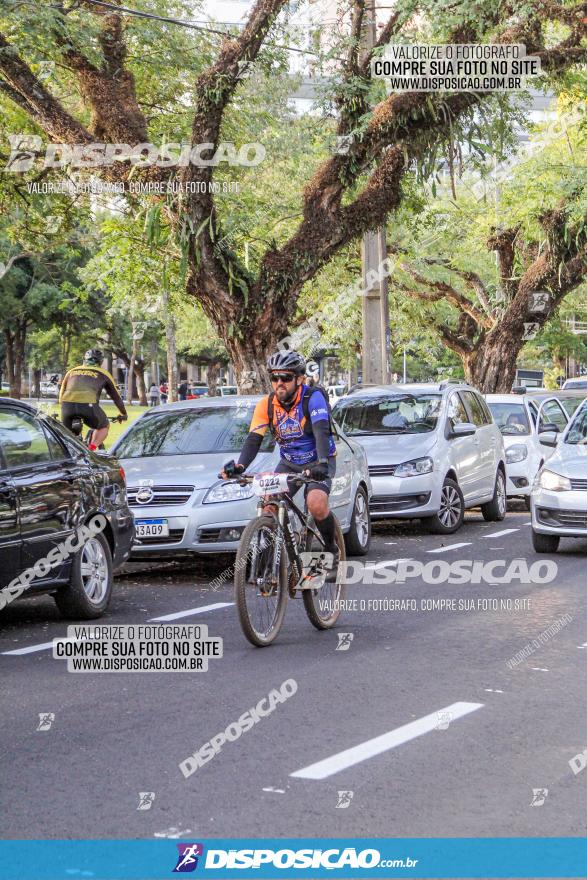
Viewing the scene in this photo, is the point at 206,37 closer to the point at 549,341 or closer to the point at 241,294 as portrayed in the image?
the point at 241,294

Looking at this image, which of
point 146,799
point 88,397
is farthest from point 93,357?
point 146,799

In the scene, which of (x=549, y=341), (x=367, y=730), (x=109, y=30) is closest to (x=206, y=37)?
(x=109, y=30)

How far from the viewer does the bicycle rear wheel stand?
8.87m

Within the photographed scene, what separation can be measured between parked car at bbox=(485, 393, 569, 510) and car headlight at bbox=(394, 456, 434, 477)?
407cm

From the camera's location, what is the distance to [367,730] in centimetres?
620

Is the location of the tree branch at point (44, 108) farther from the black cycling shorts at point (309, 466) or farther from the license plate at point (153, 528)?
the black cycling shorts at point (309, 466)

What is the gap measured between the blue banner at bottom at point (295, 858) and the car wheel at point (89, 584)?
4540 millimetres

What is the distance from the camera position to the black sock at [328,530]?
898 centimetres

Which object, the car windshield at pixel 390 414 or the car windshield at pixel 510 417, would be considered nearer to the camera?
the car windshield at pixel 390 414

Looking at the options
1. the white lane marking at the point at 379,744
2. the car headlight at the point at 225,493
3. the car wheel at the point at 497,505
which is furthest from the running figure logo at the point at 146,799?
the car wheel at the point at 497,505

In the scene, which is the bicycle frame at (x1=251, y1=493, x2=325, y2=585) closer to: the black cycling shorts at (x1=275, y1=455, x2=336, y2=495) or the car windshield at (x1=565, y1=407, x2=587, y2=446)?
the black cycling shorts at (x1=275, y1=455, x2=336, y2=495)

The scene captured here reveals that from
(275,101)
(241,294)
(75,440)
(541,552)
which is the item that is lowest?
(541,552)

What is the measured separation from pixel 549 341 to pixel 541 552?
42370 mm

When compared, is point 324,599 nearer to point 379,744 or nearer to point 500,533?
point 379,744
